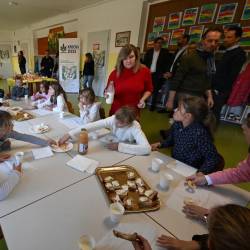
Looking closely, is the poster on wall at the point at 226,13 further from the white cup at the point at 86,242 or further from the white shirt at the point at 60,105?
the white cup at the point at 86,242

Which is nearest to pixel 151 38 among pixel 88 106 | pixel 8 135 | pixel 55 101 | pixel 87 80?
pixel 87 80

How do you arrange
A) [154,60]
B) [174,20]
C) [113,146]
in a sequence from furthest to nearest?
[154,60]
[174,20]
[113,146]

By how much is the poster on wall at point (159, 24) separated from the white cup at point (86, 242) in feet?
15.4

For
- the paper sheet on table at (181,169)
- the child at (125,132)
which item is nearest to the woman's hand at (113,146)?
the child at (125,132)

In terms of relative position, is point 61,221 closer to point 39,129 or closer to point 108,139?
point 108,139

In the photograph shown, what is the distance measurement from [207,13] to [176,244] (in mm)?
4305

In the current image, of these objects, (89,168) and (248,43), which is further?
(248,43)

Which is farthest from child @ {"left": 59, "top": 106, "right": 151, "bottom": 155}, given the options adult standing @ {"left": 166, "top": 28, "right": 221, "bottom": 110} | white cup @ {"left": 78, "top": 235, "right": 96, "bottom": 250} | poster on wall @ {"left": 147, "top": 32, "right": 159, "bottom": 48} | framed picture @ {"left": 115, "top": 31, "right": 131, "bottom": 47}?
framed picture @ {"left": 115, "top": 31, "right": 131, "bottom": 47}

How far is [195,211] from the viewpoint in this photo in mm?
850

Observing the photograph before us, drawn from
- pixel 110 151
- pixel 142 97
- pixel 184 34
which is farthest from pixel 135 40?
pixel 110 151

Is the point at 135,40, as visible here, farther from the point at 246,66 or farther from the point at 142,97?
the point at 142,97

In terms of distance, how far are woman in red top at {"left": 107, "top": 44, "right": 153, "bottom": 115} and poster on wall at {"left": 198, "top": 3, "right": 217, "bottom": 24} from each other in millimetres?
2770

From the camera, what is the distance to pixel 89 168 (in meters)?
1.15

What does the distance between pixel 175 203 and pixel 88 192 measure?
46cm
